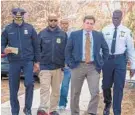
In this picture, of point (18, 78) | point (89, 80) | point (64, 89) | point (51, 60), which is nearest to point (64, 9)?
point (64, 89)

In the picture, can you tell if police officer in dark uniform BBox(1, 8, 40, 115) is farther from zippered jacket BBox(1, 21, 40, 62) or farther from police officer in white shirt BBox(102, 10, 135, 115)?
police officer in white shirt BBox(102, 10, 135, 115)

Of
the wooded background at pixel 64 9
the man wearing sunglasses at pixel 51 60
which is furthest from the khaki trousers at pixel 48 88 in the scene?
the wooded background at pixel 64 9

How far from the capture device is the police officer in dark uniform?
821 centimetres

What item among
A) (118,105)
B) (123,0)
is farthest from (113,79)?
(123,0)

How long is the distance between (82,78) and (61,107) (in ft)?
4.66

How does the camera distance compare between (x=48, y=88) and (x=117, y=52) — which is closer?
(x=117, y=52)

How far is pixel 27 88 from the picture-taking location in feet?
27.3

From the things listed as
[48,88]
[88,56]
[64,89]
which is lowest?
[64,89]

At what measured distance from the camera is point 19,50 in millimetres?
8234

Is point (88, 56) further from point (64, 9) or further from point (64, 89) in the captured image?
point (64, 9)

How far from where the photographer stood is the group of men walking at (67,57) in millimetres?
8180

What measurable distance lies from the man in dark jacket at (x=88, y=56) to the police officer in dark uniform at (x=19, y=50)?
0.70 meters

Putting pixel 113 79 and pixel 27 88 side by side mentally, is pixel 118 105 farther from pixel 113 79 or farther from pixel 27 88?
pixel 27 88

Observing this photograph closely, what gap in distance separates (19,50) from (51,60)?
68 cm
